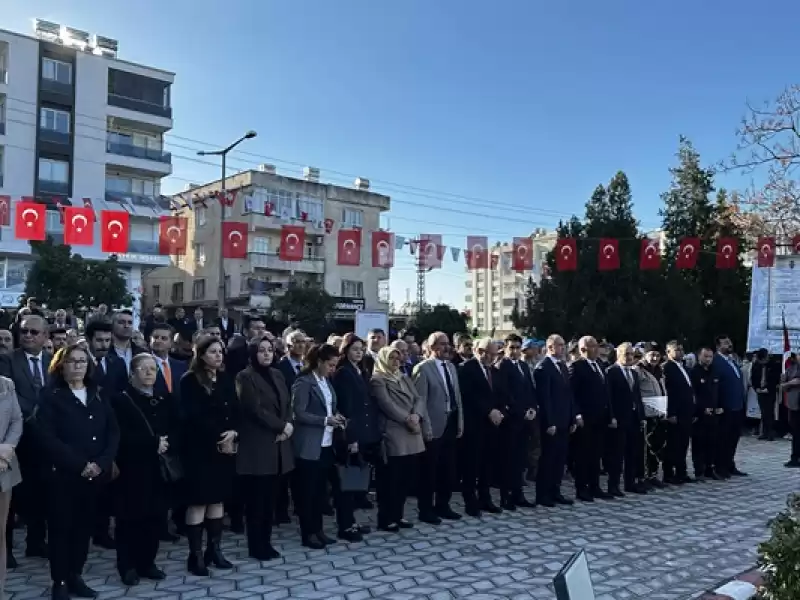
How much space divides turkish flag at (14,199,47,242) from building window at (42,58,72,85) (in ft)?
75.7

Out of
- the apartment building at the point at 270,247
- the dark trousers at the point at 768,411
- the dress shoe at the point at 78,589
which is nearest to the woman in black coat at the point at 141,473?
the dress shoe at the point at 78,589

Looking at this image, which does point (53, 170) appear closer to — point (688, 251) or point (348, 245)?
point (348, 245)

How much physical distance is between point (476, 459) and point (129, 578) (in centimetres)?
390

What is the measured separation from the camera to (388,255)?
2008 cm

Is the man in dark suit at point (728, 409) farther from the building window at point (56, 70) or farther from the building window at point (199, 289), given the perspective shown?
the building window at point (199, 289)

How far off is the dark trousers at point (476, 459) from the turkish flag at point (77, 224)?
11424 millimetres

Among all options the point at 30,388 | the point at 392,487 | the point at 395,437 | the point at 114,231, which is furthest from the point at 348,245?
the point at 30,388

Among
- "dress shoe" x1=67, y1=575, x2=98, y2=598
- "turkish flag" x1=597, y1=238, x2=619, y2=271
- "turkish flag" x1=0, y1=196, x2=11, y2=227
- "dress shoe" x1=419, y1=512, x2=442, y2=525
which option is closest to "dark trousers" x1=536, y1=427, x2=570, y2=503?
"dress shoe" x1=419, y1=512, x2=442, y2=525

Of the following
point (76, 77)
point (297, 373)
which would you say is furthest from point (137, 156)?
point (297, 373)

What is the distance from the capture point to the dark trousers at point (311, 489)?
6.68 meters

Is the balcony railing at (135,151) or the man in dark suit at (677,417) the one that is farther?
the balcony railing at (135,151)

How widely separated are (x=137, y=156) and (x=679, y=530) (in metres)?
36.9

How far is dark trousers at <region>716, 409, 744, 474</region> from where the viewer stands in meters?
11.0

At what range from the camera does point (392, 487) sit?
23.8ft
